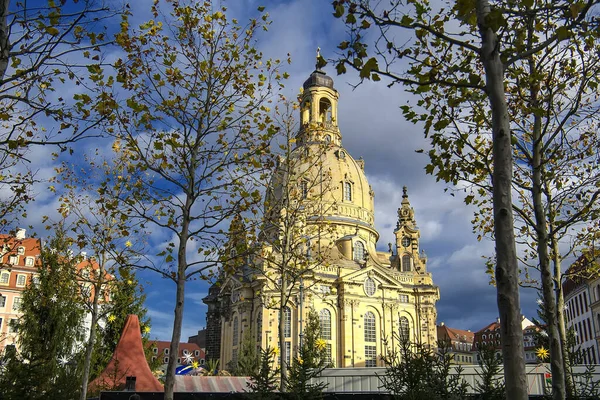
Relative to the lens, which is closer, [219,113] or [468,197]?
[468,197]

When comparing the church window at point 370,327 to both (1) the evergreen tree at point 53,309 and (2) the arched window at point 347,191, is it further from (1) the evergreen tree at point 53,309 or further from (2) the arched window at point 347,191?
(1) the evergreen tree at point 53,309

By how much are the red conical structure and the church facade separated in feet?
104

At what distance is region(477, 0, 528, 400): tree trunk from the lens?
21.5 feet

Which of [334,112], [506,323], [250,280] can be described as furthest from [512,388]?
[334,112]

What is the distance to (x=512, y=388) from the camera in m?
6.46

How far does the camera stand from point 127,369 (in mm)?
23250

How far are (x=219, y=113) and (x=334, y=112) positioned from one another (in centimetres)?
7174

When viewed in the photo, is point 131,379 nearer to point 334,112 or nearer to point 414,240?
point 414,240

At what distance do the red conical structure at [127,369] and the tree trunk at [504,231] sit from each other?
19.7m

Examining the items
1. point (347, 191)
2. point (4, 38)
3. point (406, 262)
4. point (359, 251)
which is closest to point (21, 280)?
point (359, 251)

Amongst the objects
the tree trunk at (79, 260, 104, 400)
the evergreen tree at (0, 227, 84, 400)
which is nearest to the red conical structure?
the tree trunk at (79, 260, 104, 400)

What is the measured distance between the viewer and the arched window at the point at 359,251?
69562 millimetres

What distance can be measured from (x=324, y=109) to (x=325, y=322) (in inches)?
1478

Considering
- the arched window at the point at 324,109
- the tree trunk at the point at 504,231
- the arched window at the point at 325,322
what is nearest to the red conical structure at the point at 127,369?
the tree trunk at the point at 504,231
